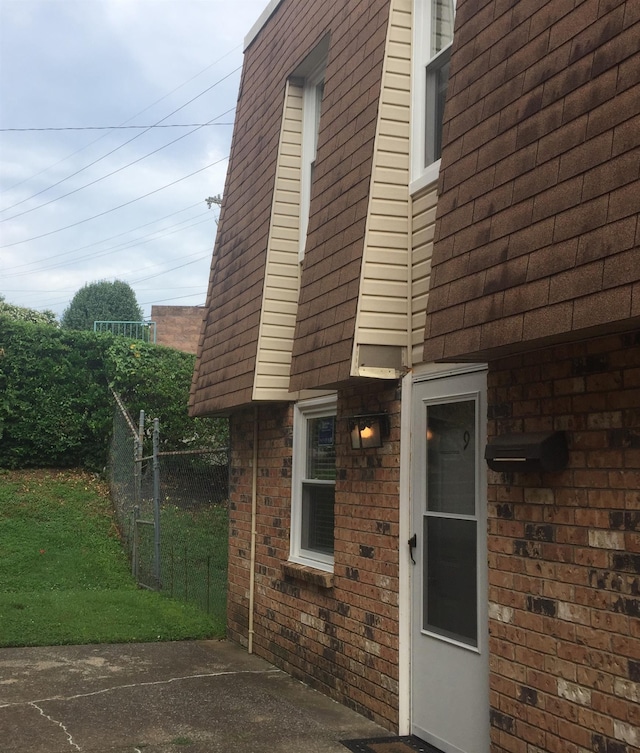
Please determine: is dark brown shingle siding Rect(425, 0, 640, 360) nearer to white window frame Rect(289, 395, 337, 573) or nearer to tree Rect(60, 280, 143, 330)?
white window frame Rect(289, 395, 337, 573)

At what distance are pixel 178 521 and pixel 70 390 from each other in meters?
5.45

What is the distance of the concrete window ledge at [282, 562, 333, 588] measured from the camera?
242 inches

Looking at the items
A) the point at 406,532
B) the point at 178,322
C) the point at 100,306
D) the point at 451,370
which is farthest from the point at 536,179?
the point at 100,306

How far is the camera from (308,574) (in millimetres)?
6430

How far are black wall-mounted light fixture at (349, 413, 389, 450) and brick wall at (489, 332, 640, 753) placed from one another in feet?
4.17

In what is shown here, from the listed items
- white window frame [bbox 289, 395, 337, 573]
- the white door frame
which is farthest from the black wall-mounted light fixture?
white window frame [bbox 289, 395, 337, 573]

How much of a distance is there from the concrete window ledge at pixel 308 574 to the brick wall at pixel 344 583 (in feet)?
0.10

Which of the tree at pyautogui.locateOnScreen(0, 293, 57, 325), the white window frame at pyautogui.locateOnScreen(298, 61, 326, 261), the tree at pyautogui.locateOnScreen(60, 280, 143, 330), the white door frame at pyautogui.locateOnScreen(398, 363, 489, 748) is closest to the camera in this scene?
the white door frame at pyautogui.locateOnScreen(398, 363, 489, 748)

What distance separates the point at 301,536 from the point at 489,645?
9.80 ft

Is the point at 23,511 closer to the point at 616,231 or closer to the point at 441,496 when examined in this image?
the point at 441,496

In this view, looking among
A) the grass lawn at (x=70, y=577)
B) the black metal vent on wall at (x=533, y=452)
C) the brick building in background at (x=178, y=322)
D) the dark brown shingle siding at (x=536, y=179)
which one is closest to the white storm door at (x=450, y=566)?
the black metal vent on wall at (x=533, y=452)

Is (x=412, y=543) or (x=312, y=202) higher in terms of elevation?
(x=312, y=202)

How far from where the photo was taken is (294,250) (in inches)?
294

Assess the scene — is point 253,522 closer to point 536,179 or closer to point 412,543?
point 412,543
